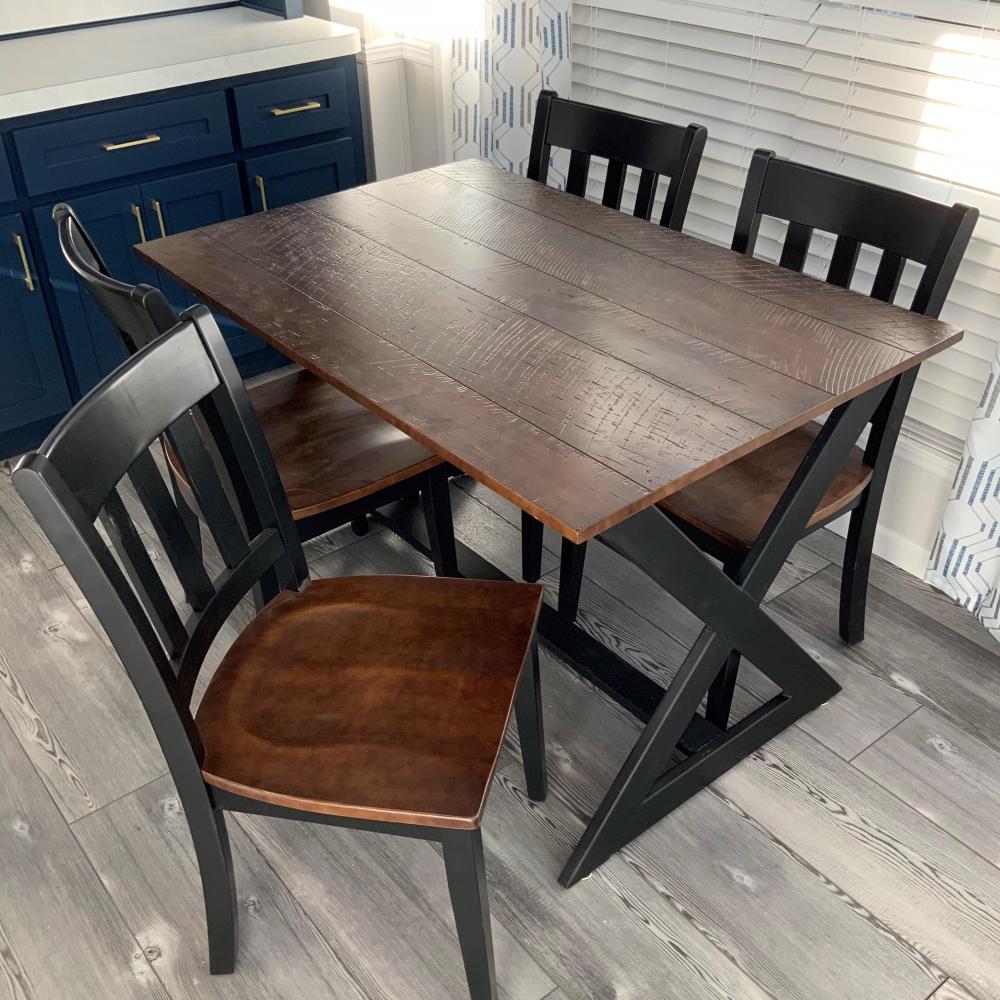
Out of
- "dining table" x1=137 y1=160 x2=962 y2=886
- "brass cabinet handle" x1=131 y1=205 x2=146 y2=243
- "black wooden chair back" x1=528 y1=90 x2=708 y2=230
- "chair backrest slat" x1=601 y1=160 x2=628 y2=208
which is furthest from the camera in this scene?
"brass cabinet handle" x1=131 y1=205 x2=146 y2=243

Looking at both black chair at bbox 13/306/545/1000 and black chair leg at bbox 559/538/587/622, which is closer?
black chair at bbox 13/306/545/1000

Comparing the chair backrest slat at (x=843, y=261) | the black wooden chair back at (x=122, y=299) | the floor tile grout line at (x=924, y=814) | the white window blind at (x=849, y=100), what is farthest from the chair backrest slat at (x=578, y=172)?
the floor tile grout line at (x=924, y=814)

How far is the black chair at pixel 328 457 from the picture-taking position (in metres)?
1.77

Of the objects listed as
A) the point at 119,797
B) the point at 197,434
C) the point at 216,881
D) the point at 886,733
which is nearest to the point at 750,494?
the point at 886,733

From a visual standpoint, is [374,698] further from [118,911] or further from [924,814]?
[924,814]

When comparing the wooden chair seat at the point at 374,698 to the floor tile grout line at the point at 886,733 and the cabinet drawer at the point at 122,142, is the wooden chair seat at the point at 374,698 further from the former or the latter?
the cabinet drawer at the point at 122,142

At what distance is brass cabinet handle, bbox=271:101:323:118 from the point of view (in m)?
2.86

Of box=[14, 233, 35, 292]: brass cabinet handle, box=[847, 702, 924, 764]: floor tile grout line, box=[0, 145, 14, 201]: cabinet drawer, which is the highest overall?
box=[0, 145, 14, 201]: cabinet drawer

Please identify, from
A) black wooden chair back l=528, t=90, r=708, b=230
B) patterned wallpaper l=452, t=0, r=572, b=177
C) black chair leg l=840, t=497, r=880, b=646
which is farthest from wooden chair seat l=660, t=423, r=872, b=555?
patterned wallpaper l=452, t=0, r=572, b=177

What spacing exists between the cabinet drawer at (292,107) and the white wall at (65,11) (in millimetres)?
617

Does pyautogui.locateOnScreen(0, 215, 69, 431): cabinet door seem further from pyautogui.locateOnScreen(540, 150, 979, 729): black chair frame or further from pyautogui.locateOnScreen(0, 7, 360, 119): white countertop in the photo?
pyautogui.locateOnScreen(540, 150, 979, 729): black chair frame

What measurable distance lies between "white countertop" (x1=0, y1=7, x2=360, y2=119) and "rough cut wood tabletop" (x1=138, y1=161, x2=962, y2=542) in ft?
2.50

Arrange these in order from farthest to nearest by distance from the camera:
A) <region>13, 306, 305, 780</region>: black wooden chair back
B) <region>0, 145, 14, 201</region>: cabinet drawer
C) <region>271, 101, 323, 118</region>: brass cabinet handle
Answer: <region>271, 101, 323, 118</region>: brass cabinet handle, <region>0, 145, 14, 201</region>: cabinet drawer, <region>13, 306, 305, 780</region>: black wooden chair back

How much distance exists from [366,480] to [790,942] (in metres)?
1.00
